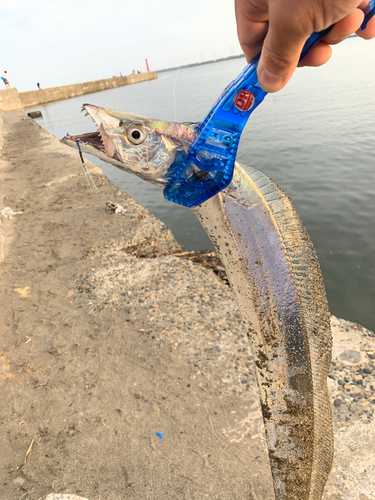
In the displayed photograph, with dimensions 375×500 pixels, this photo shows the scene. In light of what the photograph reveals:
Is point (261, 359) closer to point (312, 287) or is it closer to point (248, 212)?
point (312, 287)

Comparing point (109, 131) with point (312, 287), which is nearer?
point (109, 131)

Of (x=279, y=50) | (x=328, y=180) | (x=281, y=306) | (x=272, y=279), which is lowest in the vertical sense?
(x=328, y=180)

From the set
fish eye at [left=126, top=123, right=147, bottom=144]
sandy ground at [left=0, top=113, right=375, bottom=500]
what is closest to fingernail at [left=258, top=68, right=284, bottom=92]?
fish eye at [left=126, top=123, right=147, bottom=144]

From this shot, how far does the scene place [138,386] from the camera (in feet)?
10.4

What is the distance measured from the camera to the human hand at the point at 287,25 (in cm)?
92

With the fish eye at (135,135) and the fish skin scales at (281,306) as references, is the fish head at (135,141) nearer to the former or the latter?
the fish eye at (135,135)

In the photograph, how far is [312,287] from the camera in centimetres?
153

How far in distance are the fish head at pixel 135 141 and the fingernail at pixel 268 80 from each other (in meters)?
0.33

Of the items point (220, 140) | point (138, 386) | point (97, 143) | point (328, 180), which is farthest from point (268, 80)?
point (328, 180)

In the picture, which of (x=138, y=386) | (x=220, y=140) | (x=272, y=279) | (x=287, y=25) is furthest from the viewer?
(x=138, y=386)

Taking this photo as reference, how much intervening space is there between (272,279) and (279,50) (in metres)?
0.95

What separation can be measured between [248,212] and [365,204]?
760cm

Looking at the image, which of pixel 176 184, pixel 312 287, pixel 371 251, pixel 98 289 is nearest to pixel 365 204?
pixel 371 251

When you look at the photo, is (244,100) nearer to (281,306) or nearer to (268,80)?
(268,80)
